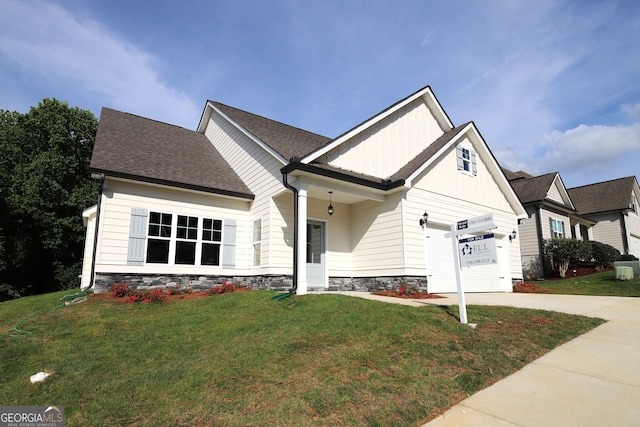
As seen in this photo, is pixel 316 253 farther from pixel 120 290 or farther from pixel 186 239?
pixel 120 290

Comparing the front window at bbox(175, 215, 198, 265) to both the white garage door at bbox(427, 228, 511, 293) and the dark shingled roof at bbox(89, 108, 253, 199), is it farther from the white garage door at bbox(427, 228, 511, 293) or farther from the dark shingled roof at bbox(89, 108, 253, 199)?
the white garage door at bbox(427, 228, 511, 293)

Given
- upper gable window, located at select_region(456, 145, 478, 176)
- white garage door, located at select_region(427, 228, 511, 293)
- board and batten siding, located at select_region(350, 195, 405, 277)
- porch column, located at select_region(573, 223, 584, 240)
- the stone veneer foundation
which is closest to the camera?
the stone veneer foundation

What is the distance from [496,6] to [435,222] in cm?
627

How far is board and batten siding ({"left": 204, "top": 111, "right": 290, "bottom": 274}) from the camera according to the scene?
36.6ft

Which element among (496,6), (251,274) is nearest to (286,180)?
(251,274)

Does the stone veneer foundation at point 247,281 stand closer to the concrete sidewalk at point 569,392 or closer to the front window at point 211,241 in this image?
the front window at point 211,241

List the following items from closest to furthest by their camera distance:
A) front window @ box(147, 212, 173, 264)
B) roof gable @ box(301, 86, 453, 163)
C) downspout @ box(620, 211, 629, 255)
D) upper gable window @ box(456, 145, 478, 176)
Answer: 1. roof gable @ box(301, 86, 453, 163)
2. front window @ box(147, 212, 173, 264)
3. upper gable window @ box(456, 145, 478, 176)
4. downspout @ box(620, 211, 629, 255)

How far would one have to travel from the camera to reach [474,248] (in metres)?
6.74

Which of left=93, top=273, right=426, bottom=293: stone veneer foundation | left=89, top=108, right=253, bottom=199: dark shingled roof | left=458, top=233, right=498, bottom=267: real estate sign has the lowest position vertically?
left=93, top=273, right=426, bottom=293: stone veneer foundation

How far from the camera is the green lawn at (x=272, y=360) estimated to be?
374 centimetres

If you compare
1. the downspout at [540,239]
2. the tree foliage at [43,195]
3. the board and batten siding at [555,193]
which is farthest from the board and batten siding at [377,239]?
the tree foliage at [43,195]

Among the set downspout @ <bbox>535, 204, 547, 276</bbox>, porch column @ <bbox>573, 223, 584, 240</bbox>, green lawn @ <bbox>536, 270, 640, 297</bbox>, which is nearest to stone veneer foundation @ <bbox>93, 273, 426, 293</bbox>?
green lawn @ <bbox>536, 270, 640, 297</bbox>

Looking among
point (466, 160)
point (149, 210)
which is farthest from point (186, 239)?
point (466, 160)

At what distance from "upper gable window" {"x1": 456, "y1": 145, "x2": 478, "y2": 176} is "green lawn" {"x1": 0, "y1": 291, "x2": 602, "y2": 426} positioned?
726cm
